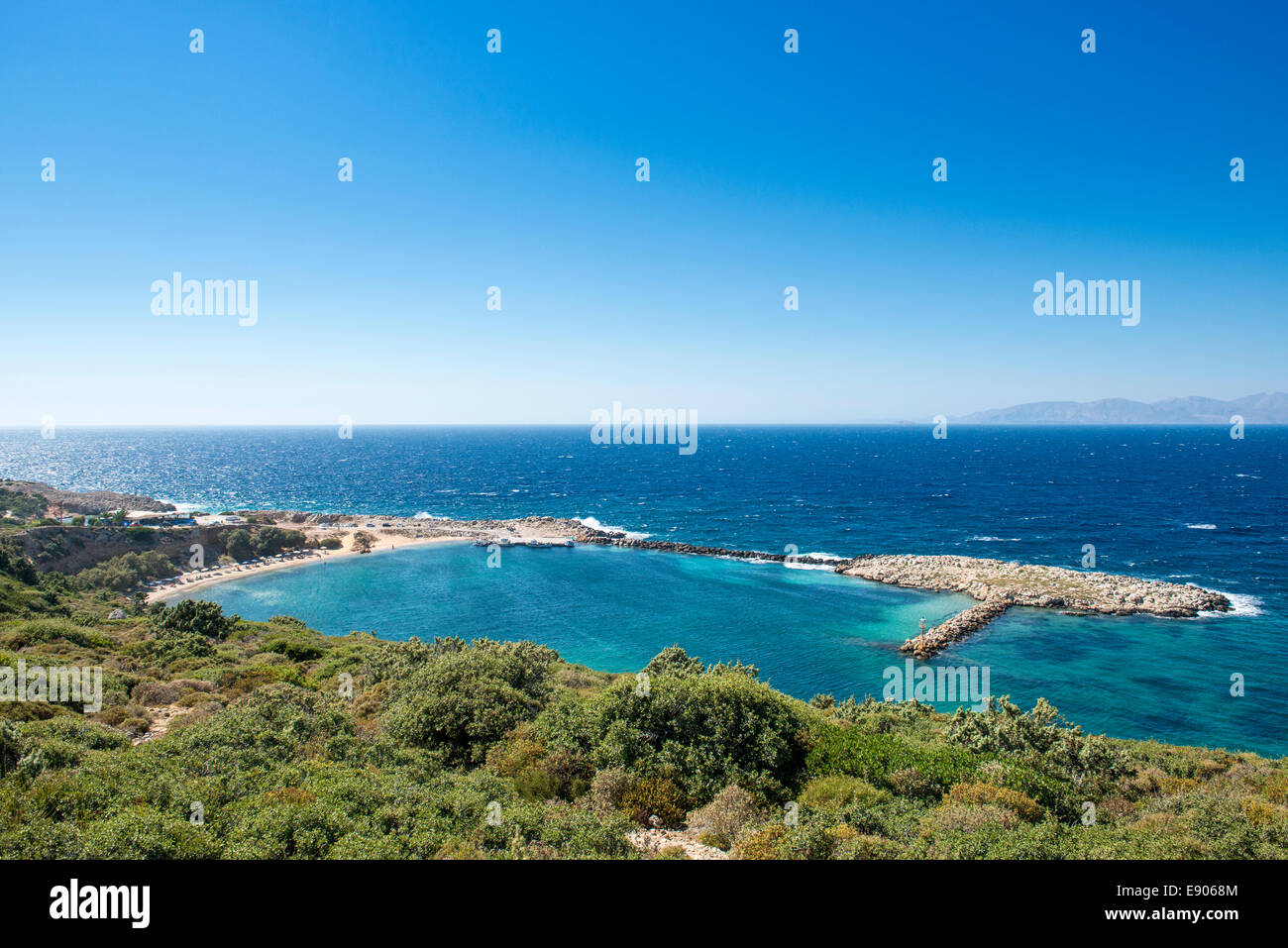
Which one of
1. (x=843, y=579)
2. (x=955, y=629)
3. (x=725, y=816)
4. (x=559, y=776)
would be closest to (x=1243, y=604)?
(x=955, y=629)

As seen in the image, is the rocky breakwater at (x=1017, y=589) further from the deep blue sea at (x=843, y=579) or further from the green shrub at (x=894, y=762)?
the green shrub at (x=894, y=762)

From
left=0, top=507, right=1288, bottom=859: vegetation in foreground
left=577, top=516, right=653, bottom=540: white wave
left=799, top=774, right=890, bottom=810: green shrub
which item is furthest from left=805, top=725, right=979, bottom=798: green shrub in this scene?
left=577, top=516, right=653, bottom=540: white wave

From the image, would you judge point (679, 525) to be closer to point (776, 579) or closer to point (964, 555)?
point (776, 579)

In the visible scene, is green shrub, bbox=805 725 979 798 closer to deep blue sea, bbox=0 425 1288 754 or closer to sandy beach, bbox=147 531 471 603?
deep blue sea, bbox=0 425 1288 754

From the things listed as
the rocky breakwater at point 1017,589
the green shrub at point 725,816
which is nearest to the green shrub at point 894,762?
the green shrub at point 725,816
